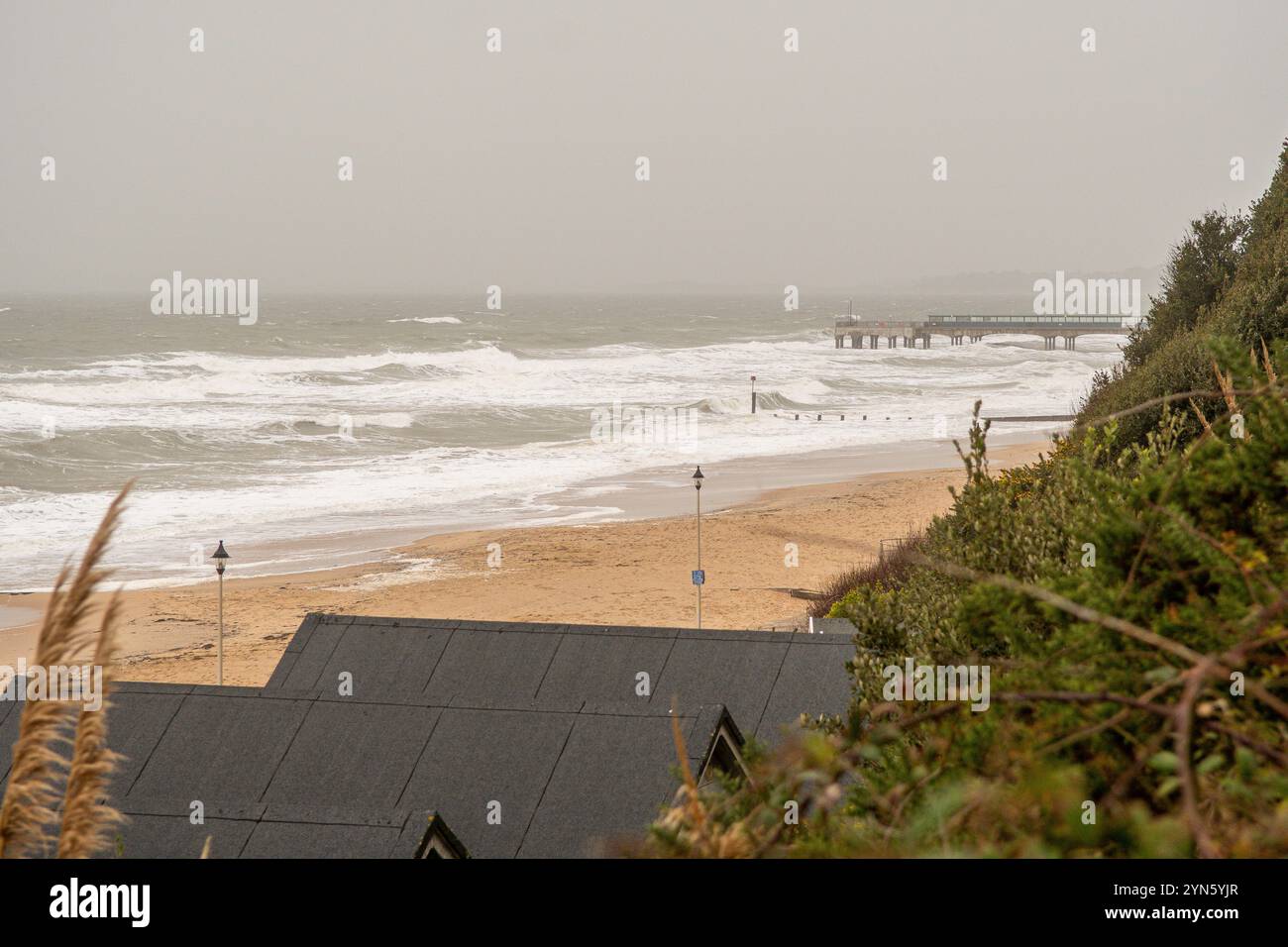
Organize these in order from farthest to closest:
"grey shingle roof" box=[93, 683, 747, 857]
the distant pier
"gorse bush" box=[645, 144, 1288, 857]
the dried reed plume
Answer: the distant pier
"grey shingle roof" box=[93, 683, 747, 857]
the dried reed plume
"gorse bush" box=[645, 144, 1288, 857]

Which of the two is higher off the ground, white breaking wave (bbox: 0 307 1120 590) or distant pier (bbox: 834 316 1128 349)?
distant pier (bbox: 834 316 1128 349)

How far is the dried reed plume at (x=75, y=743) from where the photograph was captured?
2.57 m

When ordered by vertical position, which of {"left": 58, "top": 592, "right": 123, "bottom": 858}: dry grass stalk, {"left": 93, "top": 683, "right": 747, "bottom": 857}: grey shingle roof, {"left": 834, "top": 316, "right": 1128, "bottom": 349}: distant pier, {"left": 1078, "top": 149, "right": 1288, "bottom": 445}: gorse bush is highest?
{"left": 834, "top": 316, "right": 1128, "bottom": 349}: distant pier

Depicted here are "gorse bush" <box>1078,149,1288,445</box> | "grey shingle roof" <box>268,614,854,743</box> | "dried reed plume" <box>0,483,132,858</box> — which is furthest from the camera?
"gorse bush" <box>1078,149,1288,445</box>

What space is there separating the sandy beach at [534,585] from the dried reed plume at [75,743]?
17.7 metres

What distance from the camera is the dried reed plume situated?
8.42 feet

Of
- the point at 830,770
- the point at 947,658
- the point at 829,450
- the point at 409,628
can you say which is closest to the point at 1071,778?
→ the point at 830,770

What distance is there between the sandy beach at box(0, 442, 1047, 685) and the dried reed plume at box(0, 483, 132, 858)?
17.7 meters

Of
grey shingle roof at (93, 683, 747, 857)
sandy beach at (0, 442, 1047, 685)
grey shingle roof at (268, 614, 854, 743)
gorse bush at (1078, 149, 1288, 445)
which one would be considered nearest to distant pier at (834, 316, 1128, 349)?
sandy beach at (0, 442, 1047, 685)

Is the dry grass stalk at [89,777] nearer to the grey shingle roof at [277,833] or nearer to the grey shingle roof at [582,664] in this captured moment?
the grey shingle roof at [277,833]

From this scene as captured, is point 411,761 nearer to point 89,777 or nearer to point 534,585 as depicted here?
point 89,777

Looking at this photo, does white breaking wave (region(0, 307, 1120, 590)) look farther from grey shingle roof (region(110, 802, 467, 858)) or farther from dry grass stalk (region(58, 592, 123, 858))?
dry grass stalk (region(58, 592, 123, 858))

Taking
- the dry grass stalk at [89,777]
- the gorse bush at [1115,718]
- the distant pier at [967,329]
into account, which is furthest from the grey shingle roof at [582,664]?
the distant pier at [967,329]

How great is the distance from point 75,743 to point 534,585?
2358 cm
